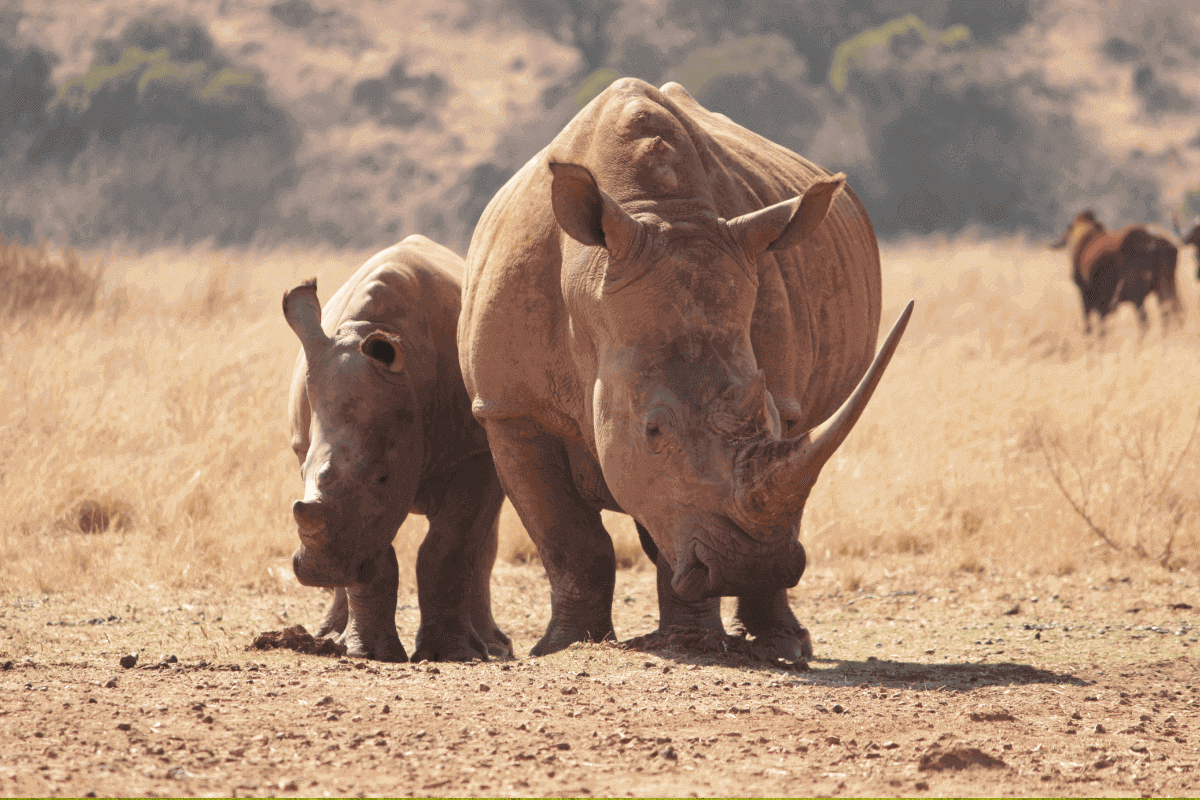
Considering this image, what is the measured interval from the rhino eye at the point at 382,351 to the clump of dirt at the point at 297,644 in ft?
3.34

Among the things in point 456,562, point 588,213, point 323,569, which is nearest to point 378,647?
point 456,562

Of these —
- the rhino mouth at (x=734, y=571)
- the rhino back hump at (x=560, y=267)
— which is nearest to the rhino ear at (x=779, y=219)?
the rhino back hump at (x=560, y=267)

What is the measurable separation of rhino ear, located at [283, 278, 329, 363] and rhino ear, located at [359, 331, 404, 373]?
0.18 metres

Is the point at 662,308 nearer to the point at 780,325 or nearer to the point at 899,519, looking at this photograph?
the point at 780,325

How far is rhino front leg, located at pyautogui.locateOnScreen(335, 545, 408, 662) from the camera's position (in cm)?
550

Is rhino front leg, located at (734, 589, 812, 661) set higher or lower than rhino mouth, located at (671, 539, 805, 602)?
lower

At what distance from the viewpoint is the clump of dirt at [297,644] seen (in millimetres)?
5352

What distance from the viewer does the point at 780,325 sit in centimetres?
497

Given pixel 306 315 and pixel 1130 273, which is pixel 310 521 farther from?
pixel 1130 273

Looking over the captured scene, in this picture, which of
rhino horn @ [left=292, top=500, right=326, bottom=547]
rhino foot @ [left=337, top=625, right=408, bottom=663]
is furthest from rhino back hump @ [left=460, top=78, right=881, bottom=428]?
rhino foot @ [left=337, top=625, right=408, bottom=663]

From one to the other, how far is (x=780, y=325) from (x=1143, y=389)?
236 inches

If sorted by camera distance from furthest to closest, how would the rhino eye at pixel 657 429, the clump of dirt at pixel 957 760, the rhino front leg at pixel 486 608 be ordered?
the rhino front leg at pixel 486 608 → the rhino eye at pixel 657 429 → the clump of dirt at pixel 957 760

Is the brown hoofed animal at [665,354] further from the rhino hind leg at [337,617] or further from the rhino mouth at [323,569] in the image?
the rhino hind leg at [337,617]

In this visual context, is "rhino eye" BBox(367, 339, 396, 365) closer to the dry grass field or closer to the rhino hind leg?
the dry grass field
